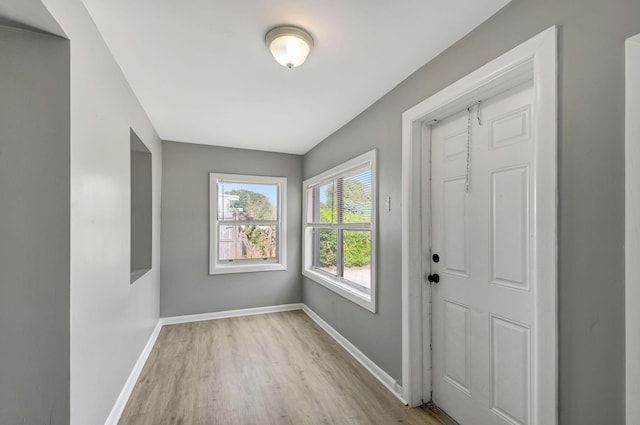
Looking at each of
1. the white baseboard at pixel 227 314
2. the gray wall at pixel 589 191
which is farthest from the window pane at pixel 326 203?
the gray wall at pixel 589 191

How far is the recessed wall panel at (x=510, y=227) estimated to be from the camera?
150 cm

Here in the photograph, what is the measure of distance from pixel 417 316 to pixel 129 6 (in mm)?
2533

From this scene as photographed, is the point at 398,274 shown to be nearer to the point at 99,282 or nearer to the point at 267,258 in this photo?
the point at 99,282

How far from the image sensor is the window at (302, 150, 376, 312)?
2.78m

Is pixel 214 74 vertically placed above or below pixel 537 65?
above

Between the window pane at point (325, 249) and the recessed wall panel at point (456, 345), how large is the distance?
1760 millimetres

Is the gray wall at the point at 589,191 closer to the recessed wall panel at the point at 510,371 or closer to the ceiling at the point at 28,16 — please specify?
the recessed wall panel at the point at 510,371

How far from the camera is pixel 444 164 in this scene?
79.4 inches

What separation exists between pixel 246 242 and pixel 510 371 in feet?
11.5

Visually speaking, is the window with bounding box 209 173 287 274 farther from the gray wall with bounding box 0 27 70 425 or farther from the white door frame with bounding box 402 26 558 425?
the white door frame with bounding box 402 26 558 425

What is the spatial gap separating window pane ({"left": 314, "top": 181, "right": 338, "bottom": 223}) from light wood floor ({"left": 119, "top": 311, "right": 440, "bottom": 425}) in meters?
1.43

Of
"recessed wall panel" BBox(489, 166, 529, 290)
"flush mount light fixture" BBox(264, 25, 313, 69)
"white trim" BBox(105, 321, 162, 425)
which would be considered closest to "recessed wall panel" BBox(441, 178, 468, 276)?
"recessed wall panel" BBox(489, 166, 529, 290)

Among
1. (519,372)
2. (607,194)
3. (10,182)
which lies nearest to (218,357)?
(10,182)

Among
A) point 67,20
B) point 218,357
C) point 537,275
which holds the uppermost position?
point 67,20
